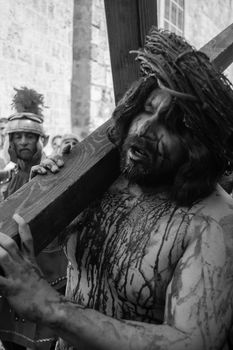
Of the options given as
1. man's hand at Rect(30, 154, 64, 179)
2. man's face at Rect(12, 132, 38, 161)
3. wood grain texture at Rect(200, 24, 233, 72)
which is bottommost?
man's hand at Rect(30, 154, 64, 179)

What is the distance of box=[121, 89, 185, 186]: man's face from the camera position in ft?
5.98

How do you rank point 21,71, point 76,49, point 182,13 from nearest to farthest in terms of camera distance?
point 21,71 < point 76,49 < point 182,13

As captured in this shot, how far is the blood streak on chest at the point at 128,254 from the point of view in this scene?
1789mm

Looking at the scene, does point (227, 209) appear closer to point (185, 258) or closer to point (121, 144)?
point (185, 258)

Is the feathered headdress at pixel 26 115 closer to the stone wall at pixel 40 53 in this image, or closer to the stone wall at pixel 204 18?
the stone wall at pixel 40 53

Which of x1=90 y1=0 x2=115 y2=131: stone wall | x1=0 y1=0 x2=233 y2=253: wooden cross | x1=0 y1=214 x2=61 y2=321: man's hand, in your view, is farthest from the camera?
x1=90 y1=0 x2=115 y2=131: stone wall

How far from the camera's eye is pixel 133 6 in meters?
2.08

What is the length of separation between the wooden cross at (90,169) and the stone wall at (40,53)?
7.81m

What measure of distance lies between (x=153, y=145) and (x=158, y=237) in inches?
10.8

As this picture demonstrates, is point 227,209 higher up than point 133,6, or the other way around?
point 133,6

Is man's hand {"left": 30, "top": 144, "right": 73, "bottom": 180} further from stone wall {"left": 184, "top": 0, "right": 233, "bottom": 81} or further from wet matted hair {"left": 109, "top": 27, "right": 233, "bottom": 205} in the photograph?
stone wall {"left": 184, "top": 0, "right": 233, "bottom": 81}

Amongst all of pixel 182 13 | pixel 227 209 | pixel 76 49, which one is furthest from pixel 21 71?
pixel 227 209

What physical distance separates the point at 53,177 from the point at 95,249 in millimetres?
305

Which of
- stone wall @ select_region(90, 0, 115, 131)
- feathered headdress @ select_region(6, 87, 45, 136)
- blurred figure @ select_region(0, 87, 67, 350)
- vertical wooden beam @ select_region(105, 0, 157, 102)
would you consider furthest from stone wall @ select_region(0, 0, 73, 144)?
vertical wooden beam @ select_region(105, 0, 157, 102)
